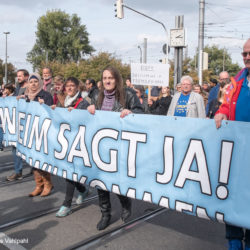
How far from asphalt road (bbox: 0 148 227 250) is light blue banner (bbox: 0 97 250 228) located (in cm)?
52

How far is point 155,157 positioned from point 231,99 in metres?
0.93

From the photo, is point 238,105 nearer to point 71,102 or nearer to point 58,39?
point 71,102

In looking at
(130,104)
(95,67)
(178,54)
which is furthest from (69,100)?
(95,67)

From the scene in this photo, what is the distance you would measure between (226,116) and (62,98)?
268cm

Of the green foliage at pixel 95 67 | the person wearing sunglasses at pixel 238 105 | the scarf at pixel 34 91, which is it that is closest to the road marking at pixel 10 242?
the person wearing sunglasses at pixel 238 105

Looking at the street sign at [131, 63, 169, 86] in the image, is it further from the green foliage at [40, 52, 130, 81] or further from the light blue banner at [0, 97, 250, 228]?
the green foliage at [40, 52, 130, 81]

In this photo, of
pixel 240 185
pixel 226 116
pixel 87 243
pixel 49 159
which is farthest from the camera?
pixel 49 159

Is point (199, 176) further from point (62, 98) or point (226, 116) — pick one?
point (62, 98)

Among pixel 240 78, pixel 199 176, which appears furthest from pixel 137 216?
pixel 240 78

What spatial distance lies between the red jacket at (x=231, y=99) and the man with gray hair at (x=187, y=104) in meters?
2.27

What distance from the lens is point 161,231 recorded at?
3809mm

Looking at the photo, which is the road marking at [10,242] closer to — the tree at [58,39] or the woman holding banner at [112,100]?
the woman holding banner at [112,100]

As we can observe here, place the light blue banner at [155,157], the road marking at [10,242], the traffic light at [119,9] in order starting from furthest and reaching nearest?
the traffic light at [119,9] → the road marking at [10,242] → the light blue banner at [155,157]

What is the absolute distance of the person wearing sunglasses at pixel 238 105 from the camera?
8.86 feet
